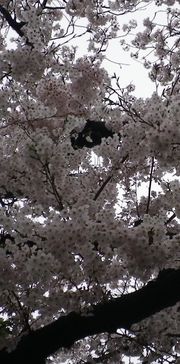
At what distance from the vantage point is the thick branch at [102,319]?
4.17 metres

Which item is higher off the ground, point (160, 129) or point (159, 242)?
point (160, 129)

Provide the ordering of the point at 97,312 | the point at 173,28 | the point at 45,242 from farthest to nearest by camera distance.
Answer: the point at 173,28 < the point at 97,312 < the point at 45,242

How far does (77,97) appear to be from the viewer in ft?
21.4

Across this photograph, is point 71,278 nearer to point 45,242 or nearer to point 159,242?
point 45,242

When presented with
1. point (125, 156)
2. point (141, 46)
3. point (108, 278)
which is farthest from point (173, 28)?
point (108, 278)

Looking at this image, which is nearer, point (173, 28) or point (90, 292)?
point (90, 292)

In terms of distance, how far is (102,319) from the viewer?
14.2ft

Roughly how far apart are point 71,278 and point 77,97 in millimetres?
2942

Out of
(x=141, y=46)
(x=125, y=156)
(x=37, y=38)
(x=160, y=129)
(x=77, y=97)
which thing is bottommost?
(x=160, y=129)

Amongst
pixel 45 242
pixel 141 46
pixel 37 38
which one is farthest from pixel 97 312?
pixel 141 46

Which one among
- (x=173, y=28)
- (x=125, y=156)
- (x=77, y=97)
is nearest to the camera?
(x=125, y=156)

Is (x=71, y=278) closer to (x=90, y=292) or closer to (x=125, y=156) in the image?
(x=90, y=292)

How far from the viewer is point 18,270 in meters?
4.41

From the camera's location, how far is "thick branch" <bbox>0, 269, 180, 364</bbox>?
4168 millimetres
